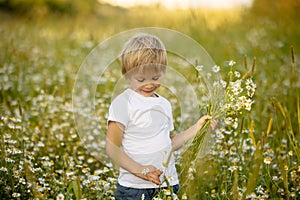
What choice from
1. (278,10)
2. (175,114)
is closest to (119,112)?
(175,114)

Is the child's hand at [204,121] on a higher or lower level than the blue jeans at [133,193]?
higher

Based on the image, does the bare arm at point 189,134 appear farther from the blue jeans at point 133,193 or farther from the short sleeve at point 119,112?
the short sleeve at point 119,112

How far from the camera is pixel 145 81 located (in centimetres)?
218

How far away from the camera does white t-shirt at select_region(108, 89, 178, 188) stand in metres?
2.20

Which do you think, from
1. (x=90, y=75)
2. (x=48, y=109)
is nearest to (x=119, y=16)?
(x=90, y=75)

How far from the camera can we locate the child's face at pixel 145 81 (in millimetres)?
2174

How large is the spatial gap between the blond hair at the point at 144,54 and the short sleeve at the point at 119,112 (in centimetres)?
15

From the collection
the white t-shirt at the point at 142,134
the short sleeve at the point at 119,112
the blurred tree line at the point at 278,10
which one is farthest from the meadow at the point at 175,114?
the short sleeve at the point at 119,112

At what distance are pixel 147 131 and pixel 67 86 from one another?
2.42 m

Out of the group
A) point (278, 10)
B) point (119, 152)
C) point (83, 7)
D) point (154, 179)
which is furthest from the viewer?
point (83, 7)

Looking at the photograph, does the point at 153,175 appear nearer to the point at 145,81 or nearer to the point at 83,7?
the point at 145,81

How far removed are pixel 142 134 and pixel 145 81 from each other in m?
0.27

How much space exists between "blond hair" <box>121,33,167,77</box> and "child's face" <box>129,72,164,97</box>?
31 millimetres

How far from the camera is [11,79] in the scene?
4.61 metres
